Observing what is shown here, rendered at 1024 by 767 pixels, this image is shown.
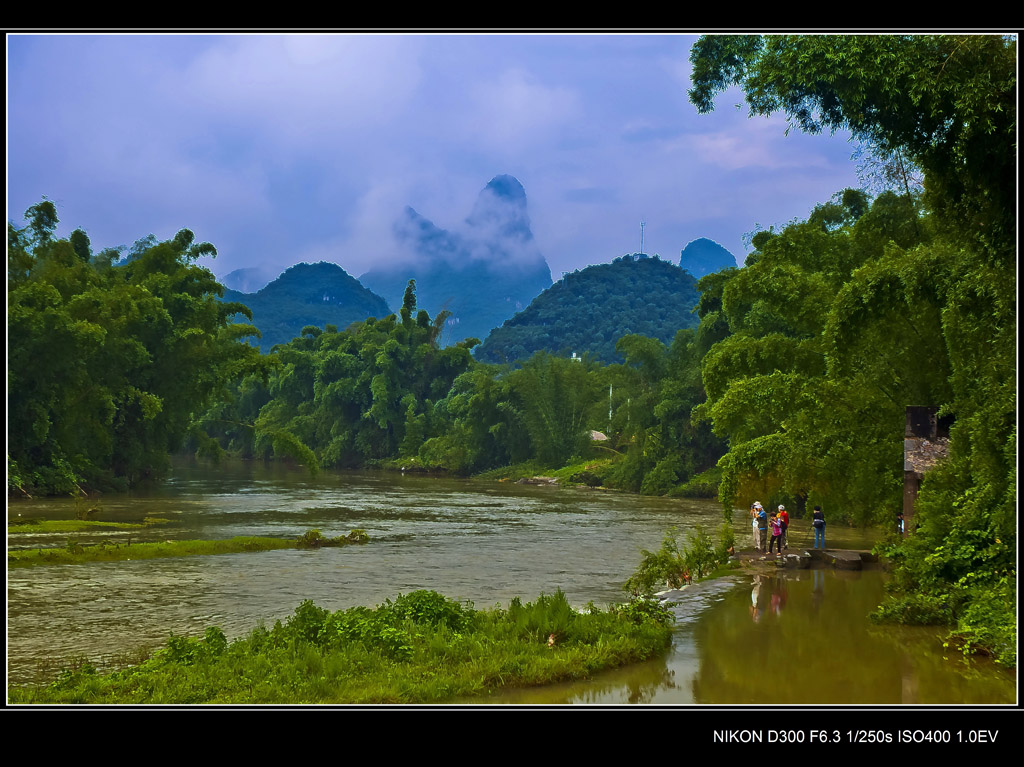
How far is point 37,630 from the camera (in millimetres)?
12844

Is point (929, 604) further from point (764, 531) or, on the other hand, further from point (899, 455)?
point (764, 531)

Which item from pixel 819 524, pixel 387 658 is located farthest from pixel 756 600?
pixel 387 658

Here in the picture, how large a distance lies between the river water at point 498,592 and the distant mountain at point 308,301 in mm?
96169

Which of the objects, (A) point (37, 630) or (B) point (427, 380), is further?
(B) point (427, 380)

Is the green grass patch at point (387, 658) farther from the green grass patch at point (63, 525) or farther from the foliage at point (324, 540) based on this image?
the green grass patch at point (63, 525)

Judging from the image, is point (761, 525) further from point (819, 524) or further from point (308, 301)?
point (308, 301)

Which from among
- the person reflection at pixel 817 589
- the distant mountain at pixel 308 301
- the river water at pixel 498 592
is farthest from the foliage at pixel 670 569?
the distant mountain at pixel 308 301

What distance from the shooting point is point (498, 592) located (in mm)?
16188

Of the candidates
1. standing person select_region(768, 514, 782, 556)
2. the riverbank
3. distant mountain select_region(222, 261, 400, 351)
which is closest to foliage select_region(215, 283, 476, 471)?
the riverbank

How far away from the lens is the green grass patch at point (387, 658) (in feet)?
26.2

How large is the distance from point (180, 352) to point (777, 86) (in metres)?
32.3

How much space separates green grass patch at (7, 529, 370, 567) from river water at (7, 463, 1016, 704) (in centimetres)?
53

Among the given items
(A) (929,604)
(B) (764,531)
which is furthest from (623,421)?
(A) (929,604)
